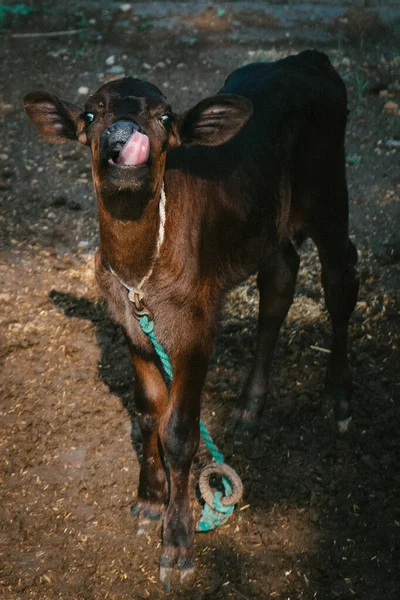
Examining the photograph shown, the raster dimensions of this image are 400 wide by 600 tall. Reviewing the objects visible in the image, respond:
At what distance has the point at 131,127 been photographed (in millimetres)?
3338

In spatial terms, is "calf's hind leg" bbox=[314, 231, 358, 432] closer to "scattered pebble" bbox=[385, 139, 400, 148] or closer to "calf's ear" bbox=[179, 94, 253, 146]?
"calf's ear" bbox=[179, 94, 253, 146]

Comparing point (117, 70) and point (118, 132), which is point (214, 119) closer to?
point (118, 132)

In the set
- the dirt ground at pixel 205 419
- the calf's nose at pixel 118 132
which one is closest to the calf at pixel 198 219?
the calf's nose at pixel 118 132

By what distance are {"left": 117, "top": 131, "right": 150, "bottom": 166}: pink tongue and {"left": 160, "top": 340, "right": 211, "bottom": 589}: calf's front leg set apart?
107 centimetres

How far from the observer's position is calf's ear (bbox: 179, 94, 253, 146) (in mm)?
3715

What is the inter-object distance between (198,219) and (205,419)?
5.32 feet

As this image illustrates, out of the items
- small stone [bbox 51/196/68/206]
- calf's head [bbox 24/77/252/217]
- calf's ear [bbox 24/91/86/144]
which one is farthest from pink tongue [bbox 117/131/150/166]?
small stone [bbox 51/196/68/206]

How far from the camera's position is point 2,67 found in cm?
952

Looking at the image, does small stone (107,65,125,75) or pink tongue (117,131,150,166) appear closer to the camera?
pink tongue (117,131,150,166)

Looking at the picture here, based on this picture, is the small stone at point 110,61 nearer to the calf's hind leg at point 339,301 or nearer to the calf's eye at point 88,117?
the calf's hind leg at point 339,301

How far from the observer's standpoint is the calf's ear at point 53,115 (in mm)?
3871

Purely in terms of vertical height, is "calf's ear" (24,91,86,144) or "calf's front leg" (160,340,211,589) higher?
"calf's ear" (24,91,86,144)

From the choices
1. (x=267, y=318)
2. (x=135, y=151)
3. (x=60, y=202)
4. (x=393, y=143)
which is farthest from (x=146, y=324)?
(x=393, y=143)

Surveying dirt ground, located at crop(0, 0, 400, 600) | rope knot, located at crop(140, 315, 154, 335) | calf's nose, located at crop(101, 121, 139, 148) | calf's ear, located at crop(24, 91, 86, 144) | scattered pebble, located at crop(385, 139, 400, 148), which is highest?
calf's nose, located at crop(101, 121, 139, 148)
